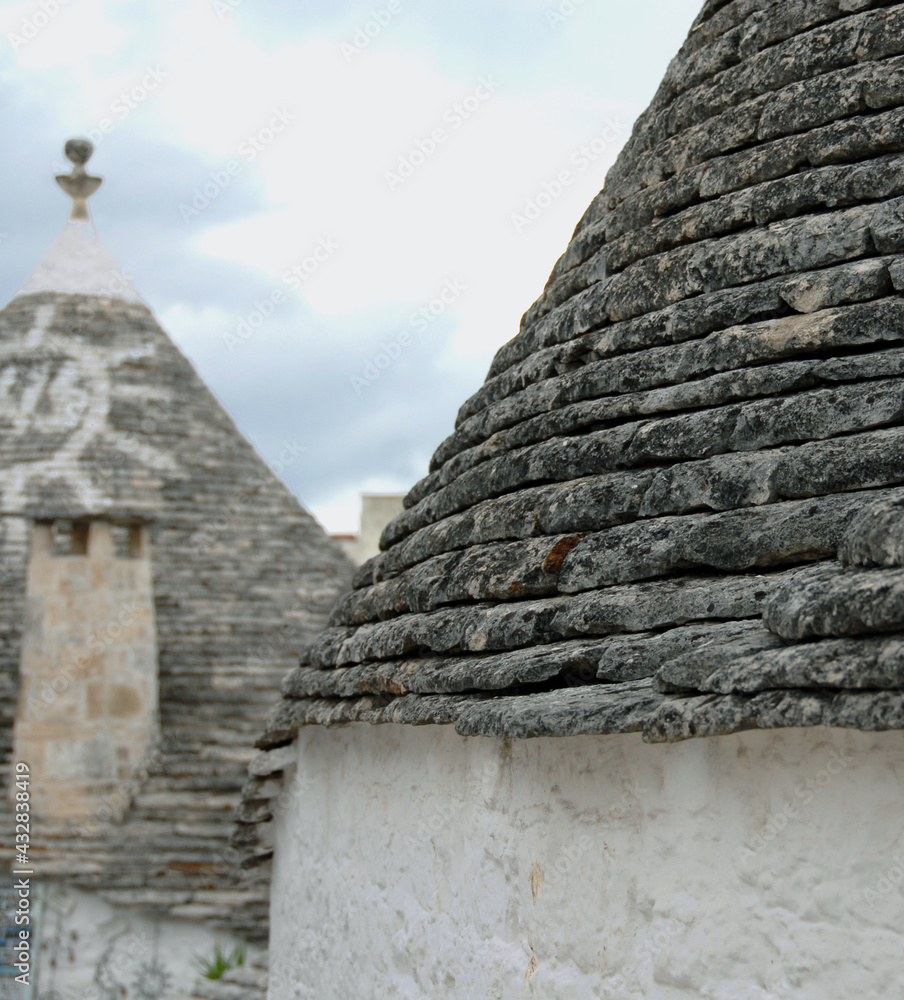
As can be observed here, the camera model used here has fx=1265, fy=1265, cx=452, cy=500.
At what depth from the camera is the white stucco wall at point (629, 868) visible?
283 cm

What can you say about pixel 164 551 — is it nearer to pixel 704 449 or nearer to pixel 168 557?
pixel 168 557

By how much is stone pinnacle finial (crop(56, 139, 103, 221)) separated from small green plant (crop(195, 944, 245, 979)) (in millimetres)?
7666

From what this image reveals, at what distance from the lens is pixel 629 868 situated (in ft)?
10.8

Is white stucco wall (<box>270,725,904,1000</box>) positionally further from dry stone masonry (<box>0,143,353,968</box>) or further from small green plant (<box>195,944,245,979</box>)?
dry stone masonry (<box>0,143,353,968</box>)

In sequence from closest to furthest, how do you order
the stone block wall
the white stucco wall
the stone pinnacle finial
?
1. the white stucco wall
2. the stone block wall
3. the stone pinnacle finial

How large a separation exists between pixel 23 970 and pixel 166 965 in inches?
43.0

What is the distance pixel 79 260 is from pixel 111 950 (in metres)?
6.99

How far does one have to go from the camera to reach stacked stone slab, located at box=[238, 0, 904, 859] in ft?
9.38

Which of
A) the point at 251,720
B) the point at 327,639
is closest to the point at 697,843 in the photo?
the point at 327,639

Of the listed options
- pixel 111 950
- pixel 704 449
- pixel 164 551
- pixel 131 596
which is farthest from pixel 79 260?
pixel 704 449

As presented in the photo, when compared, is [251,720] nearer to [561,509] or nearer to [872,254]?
[561,509]

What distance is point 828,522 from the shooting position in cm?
305

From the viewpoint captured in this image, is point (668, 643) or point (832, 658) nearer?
point (832, 658)

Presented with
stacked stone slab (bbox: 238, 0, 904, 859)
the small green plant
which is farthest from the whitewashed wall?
stacked stone slab (bbox: 238, 0, 904, 859)
